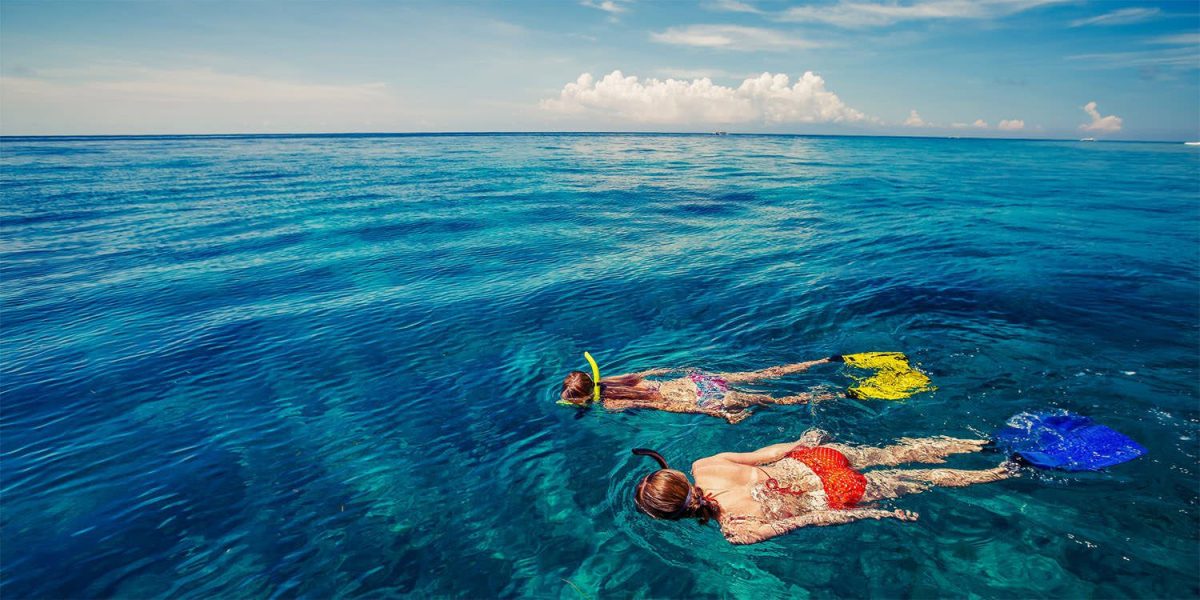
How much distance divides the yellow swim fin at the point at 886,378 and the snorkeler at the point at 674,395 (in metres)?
0.90

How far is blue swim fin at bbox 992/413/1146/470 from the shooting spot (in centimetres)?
800

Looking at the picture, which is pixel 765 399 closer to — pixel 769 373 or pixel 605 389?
pixel 769 373

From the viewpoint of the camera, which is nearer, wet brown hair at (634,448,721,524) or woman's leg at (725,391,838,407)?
wet brown hair at (634,448,721,524)

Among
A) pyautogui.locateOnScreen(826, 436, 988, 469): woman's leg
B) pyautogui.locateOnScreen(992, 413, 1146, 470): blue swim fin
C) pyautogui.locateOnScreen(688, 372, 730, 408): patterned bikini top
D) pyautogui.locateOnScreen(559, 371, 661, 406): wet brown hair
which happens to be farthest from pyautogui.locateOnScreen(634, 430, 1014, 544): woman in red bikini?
pyautogui.locateOnScreen(559, 371, 661, 406): wet brown hair

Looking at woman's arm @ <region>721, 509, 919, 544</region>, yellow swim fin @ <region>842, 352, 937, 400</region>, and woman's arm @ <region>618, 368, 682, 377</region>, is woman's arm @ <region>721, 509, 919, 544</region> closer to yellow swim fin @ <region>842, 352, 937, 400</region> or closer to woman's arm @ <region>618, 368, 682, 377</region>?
yellow swim fin @ <region>842, 352, 937, 400</region>

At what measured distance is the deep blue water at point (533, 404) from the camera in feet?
23.1

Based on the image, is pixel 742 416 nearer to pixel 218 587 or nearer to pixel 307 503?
pixel 307 503

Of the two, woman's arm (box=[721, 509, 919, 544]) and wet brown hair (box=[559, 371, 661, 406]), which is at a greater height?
wet brown hair (box=[559, 371, 661, 406])

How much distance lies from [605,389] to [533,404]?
1948 millimetres

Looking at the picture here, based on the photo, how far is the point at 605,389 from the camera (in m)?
10.3

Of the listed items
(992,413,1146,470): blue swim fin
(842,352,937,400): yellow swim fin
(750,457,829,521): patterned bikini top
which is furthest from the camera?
(842,352,937,400): yellow swim fin

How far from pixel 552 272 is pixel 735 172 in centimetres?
4872

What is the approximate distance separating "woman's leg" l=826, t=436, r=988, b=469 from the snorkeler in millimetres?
1829

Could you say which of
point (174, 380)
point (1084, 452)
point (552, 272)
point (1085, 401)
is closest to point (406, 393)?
point (174, 380)
